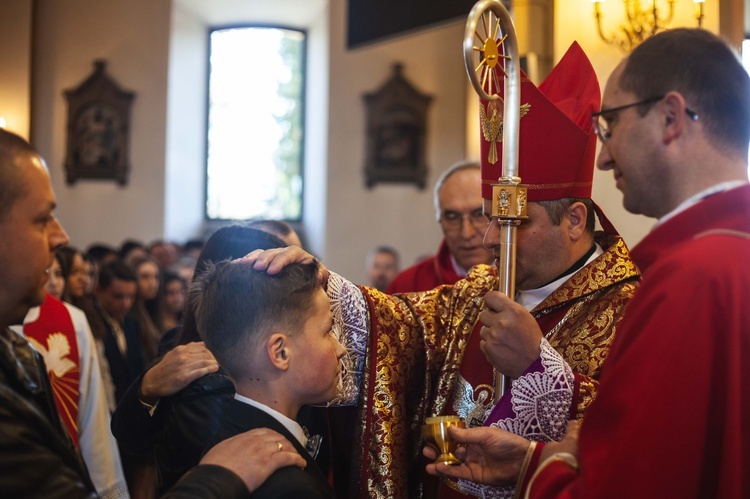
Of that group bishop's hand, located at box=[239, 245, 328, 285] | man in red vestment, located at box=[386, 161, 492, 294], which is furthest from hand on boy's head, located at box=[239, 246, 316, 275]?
man in red vestment, located at box=[386, 161, 492, 294]

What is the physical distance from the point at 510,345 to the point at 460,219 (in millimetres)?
2398

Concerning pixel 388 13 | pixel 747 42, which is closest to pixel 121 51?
pixel 388 13

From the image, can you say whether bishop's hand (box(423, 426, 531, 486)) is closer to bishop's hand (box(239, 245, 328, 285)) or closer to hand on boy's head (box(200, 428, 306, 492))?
hand on boy's head (box(200, 428, 306, 492))

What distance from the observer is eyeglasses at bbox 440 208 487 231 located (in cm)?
459

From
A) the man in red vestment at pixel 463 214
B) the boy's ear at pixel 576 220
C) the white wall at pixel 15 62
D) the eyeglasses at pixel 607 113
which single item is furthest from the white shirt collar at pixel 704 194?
the white wall at pixel 15 62

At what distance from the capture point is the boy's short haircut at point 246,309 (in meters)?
2.08

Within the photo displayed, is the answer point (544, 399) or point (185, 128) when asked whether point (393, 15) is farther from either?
point (544, 399)

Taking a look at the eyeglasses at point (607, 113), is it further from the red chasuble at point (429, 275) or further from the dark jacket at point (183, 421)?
the red chasuble at point (429, 275)

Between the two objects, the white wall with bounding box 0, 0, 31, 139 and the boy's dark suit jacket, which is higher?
the white wall with bounding box 0, 0, 31, 139

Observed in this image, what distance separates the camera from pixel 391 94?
12.0 meters

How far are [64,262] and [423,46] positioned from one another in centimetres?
755

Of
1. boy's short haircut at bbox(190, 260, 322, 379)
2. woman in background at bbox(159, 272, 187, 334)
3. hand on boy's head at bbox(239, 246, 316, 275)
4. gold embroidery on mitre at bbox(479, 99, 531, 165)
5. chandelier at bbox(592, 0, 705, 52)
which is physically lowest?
woman in background at bbox(159, 272, 187, 334)

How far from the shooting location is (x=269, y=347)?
2061 mm

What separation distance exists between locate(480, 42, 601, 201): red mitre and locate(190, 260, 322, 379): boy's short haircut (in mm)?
752
